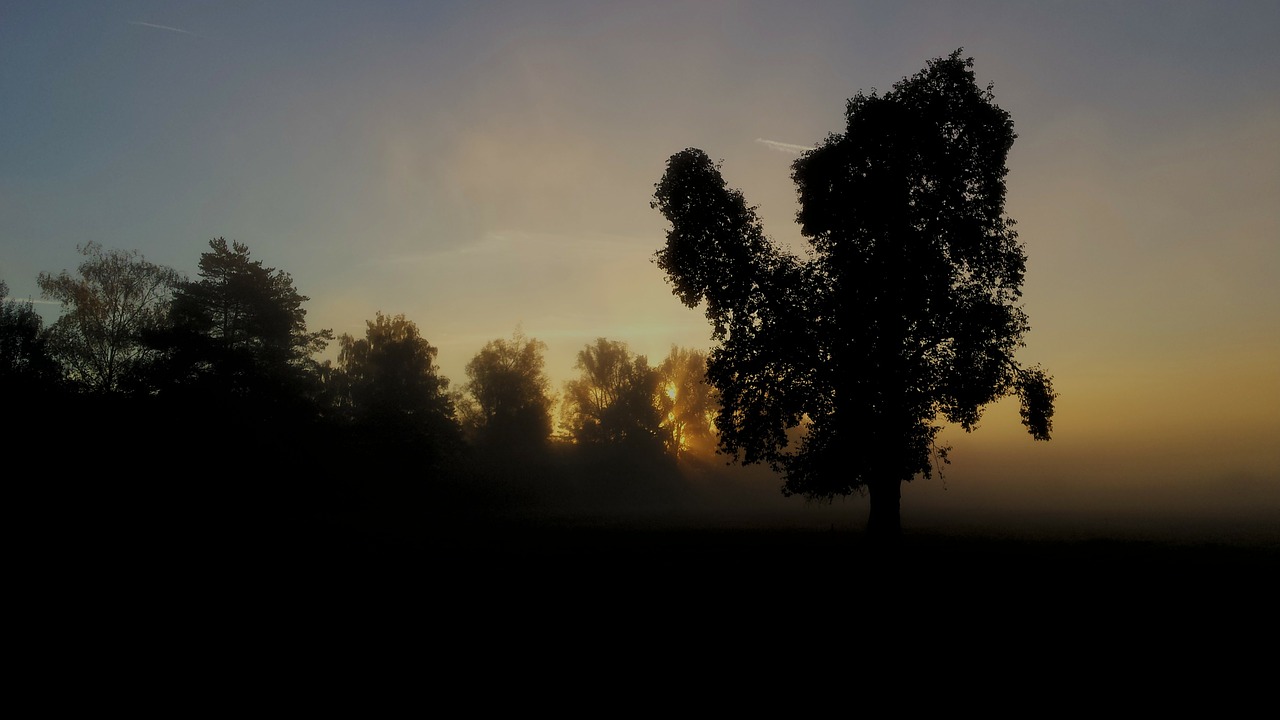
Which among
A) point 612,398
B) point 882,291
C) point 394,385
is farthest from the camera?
point 612,398

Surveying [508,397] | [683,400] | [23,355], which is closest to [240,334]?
[23,355]

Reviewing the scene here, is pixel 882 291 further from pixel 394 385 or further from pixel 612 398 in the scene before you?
pixel 612 398

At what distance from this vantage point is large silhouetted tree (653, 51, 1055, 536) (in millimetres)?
22281

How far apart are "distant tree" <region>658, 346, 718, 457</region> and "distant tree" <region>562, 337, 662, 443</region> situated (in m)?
3.54

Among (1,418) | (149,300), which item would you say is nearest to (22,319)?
(149,300)

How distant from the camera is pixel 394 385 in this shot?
69562 mm

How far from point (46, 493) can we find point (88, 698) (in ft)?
110

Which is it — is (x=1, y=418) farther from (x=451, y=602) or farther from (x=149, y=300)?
(x=451, y=602)

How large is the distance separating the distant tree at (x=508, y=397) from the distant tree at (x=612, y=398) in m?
7.58

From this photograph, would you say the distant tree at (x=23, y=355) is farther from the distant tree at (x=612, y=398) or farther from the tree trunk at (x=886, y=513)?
the distant tree at (x=612, y=398)

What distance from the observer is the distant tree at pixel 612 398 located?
9000 centimetres

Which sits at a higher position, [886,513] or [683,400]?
[683,400]

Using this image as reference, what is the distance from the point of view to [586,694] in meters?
7.96

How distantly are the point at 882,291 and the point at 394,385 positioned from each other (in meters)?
59.1
